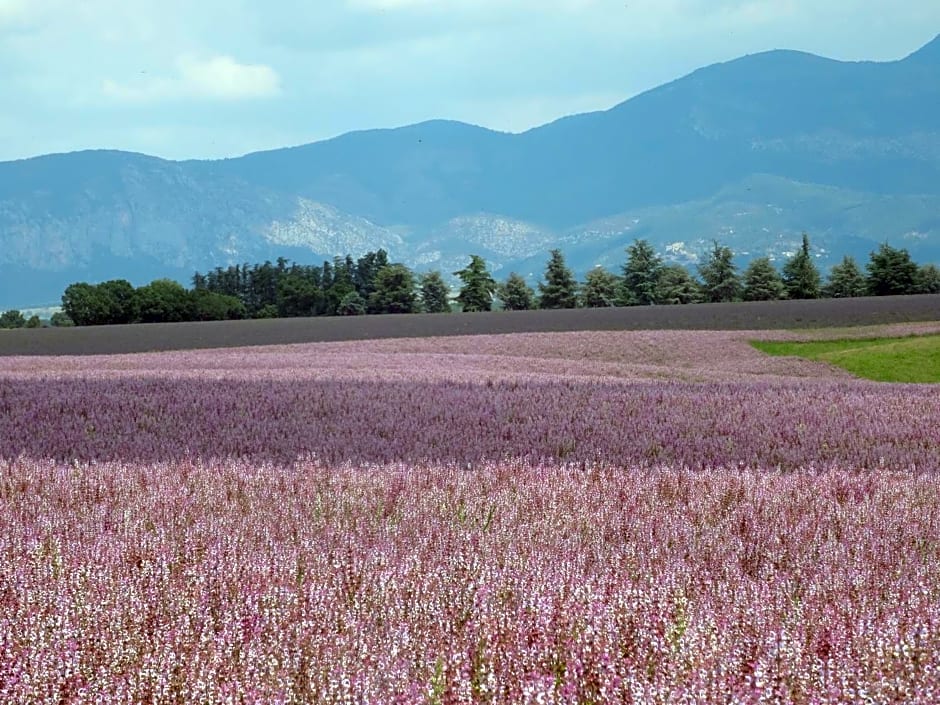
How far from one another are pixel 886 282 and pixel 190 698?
2599 inches

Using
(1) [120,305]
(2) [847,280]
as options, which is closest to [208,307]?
(1) [120,305]

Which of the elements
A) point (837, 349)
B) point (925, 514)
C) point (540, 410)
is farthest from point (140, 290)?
point (925, 514)

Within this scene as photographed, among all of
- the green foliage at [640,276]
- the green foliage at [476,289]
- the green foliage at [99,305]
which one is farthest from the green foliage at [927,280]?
the green foliage at [99,305]

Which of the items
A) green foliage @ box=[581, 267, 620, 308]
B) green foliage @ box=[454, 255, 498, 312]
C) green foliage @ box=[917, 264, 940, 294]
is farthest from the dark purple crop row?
green foliage @ box=[581, 267, 620, 308]

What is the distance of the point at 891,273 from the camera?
61.9 metres

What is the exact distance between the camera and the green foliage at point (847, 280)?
64438 millimetres

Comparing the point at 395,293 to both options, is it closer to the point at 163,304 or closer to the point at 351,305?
the point at 351,305

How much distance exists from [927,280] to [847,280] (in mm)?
4858

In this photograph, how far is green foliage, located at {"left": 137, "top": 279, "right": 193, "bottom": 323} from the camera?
62.8 metres

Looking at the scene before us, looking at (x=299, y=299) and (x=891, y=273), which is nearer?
(x=891, y=273)

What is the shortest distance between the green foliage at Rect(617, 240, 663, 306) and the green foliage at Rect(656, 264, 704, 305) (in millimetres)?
839

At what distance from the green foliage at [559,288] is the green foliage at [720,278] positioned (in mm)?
8814

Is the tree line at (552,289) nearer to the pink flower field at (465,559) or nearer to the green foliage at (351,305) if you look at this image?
the green foliage at (351,305)

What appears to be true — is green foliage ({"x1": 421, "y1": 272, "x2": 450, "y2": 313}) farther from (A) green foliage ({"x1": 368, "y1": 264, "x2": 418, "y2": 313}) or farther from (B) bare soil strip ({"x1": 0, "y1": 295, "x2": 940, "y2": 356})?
(B) bare soil strip ({"x1": 0, "y1": 295, "x2": 940, "y2": 356})
